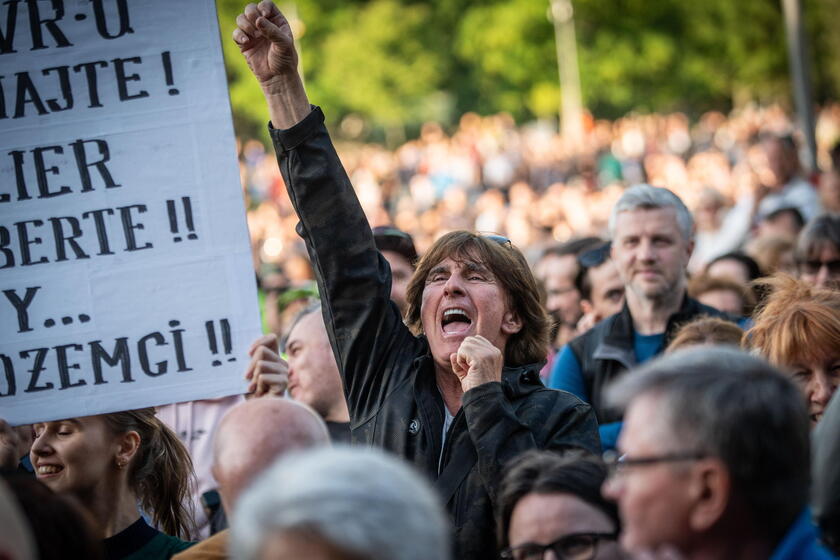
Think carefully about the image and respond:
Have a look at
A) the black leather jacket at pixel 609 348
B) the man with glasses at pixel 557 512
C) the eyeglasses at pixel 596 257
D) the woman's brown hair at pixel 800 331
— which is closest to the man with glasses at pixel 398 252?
the black leather jacket at pixel 609 348

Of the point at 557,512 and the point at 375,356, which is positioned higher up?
the point at 375,356

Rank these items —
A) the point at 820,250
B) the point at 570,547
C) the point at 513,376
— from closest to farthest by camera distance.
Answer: the point at 570,547 → the point at 513,376 → the point at 820,250

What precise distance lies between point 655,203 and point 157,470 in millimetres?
2911

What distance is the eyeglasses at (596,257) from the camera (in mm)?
7008

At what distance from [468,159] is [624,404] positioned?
25.2 meters

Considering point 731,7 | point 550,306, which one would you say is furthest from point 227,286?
point 731,7

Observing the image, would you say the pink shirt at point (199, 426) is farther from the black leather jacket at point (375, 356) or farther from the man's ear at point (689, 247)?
the man's ear at point (689, 247)

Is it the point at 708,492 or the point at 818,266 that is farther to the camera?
the point at 818,266

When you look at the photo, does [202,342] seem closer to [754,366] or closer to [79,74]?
[79,74]

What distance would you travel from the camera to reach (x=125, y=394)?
4176 millimetres

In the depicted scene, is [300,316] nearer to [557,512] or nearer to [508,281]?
[508,281]

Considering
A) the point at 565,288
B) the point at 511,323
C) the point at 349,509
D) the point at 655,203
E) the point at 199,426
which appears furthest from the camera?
the point at 565,288

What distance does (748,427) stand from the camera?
8.07 feet

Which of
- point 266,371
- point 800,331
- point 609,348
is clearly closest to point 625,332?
point 609,348
